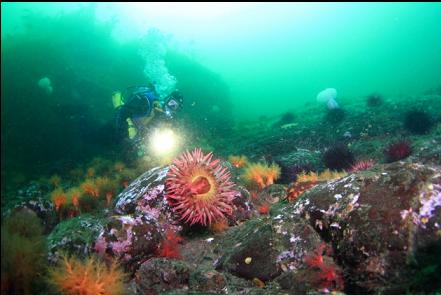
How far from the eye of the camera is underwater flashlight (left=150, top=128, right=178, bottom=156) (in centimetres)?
1145

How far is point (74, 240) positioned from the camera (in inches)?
152

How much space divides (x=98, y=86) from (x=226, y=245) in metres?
25.3

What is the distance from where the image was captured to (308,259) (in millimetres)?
3287

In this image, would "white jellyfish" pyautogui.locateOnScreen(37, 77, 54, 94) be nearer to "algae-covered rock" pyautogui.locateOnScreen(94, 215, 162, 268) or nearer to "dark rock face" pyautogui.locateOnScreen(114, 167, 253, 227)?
"dark rock face" pyautogui.locateOnScreen(114, 167, 253, 227)

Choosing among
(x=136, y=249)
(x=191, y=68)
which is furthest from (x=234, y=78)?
(x=136, y=249)

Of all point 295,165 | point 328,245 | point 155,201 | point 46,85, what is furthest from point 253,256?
point 46,85

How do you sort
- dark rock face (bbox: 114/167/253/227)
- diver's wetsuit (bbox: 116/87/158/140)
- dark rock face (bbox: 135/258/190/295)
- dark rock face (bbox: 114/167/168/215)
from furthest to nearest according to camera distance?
diver's wetsuit (bbox: 116/87/158/140)
dark rock face (bbox: 114/167/168/215)
dark rock face (bbox: 114/167/253/227)
dark rock face (bbox: 135/258/190/295)

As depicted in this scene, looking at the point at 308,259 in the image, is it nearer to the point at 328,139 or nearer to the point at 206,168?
the point at 206,168

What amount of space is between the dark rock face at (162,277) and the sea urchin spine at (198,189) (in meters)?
1.07

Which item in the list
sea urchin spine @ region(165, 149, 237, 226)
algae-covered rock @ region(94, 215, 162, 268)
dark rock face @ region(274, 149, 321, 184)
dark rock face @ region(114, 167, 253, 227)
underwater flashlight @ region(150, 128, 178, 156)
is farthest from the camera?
underwater flashlight @ region(150, 128, 178, 156)

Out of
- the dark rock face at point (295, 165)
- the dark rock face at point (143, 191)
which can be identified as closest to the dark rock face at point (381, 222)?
the dark rock face at point (143, 191)

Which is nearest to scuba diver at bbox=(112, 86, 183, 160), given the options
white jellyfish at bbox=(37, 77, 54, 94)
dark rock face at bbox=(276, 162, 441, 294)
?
dark rock face at bbox=(276, 162, 441, 294)

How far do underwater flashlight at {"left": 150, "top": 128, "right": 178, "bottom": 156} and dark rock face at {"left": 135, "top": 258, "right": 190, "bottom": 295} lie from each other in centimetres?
793

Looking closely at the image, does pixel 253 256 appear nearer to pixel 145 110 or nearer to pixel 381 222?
pixel 381 222
